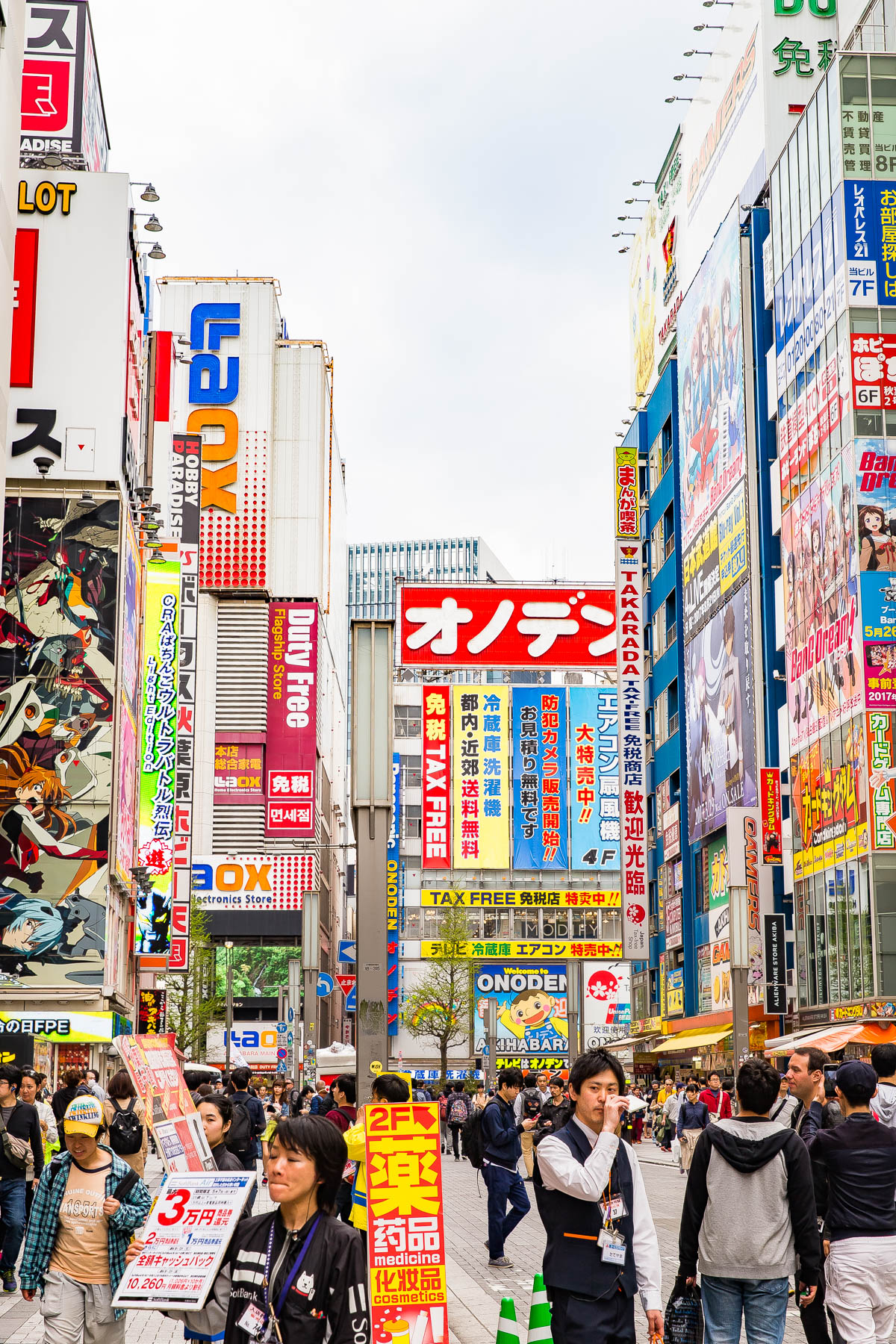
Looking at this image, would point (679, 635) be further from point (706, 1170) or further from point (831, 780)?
point (706, 1170)

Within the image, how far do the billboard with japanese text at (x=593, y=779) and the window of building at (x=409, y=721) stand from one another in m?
8.57

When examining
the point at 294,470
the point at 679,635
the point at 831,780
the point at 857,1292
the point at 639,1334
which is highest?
the point at 294,470

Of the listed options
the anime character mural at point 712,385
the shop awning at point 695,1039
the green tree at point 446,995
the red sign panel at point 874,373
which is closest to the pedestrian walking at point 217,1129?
the red sign panel at point 874,373

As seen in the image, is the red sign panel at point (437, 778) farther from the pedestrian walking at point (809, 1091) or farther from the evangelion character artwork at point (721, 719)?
the pedestrian walking at point (809, 1091)

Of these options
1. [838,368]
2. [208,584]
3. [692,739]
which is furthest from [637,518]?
[208,584]

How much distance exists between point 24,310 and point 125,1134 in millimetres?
31407

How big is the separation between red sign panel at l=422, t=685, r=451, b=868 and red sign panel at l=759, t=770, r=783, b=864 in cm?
3043

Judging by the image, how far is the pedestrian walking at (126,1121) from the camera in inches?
403

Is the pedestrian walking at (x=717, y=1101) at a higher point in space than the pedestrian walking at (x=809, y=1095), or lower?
lower

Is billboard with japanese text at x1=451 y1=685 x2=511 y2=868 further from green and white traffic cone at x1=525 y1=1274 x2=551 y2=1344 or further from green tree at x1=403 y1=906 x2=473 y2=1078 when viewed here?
green and white traffic cone at x1=525 y1=1274 x2=551 y2=1344

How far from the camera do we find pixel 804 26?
47.5 m

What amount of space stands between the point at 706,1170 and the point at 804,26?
4643cm

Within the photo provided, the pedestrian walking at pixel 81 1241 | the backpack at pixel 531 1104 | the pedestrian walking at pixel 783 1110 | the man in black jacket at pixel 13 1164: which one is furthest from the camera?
the backpack at pixel 531 1104

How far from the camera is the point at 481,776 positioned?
7406cm
